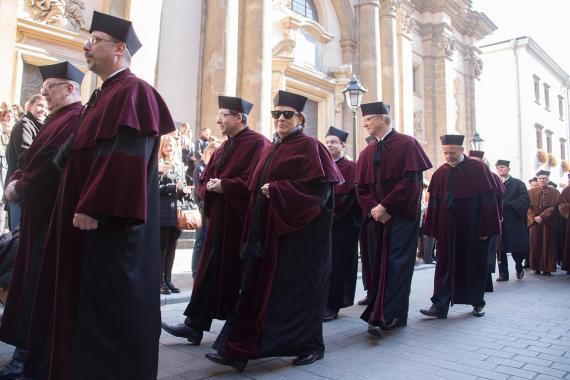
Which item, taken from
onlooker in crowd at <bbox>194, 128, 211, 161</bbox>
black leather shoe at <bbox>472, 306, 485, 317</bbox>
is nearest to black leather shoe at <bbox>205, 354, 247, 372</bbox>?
black leather shoe at <bbox>472, 306, 485, 317</bbox>

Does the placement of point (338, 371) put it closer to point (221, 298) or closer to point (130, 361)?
point (221, 298)

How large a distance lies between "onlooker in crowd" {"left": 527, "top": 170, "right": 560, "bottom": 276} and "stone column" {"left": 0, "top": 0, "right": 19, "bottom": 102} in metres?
11.5

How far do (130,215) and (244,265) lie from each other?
5.59 feet

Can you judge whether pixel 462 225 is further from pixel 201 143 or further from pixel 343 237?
pixel 201 143

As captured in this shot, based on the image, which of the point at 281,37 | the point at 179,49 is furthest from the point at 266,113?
the point at 281,37

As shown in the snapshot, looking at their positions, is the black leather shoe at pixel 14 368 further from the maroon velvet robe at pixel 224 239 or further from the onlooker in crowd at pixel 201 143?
the onlooker in crowd at pixel 201 143

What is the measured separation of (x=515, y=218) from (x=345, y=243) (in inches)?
224

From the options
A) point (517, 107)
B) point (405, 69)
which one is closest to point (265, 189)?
point (405, 69)

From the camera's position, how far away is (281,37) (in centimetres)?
1598

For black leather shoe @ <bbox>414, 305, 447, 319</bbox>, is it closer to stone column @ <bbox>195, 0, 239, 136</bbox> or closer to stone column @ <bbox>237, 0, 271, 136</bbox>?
stone column @ <bbox>195, 0, 239, 136</bbox>

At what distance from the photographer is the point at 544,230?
1116 centimetres

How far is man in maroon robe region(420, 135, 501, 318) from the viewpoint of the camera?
20.0ft

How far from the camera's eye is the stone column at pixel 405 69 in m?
20.6

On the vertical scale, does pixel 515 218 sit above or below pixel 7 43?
below
